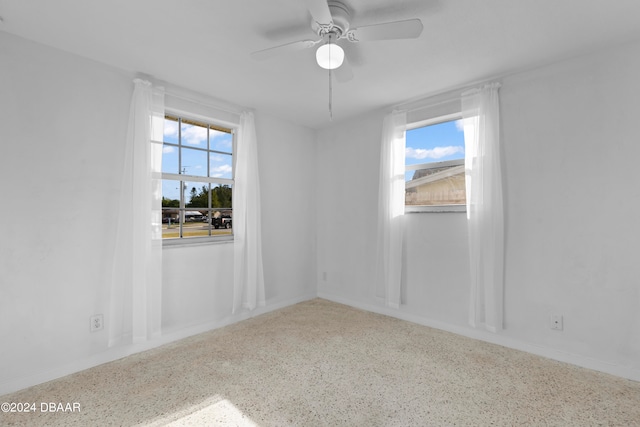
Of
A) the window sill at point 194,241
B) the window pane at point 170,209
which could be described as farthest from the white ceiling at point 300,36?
the window sill at point 194,241

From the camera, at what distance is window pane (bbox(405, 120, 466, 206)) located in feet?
10.3

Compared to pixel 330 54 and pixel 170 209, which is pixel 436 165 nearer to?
pixel 330 54

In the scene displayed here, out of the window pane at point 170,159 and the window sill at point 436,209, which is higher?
the window pane at point 170,159

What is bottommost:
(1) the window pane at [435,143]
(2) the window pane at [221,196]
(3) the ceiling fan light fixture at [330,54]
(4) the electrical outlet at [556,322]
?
(4) the electrical outlet at [556,322]

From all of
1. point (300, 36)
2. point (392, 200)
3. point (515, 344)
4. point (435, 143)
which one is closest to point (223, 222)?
point (392, 200)

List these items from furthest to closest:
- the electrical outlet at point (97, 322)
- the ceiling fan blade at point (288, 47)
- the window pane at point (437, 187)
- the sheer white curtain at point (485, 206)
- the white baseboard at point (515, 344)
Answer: the window pane at point (437, 187), the sheer white curtain at point (485, 206), the electrical outlet at point (97, 322), the white baseboard at point (515, 344), the ceiling fan blade at point (288, 47)

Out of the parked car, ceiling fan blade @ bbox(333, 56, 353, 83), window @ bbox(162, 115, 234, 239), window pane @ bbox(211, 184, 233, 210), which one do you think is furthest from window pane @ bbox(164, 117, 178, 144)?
ceiling fan blade @ bbox(333, 56, 353, 83)

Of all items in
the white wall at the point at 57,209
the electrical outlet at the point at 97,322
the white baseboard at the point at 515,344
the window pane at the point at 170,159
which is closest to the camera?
the white wall at the point at 57,209

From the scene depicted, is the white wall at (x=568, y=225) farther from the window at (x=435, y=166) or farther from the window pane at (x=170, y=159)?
the window pane at (x=170, y=159)

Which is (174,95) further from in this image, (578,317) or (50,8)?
(578,317)

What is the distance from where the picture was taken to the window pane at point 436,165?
3131mm

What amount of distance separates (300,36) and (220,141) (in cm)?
169

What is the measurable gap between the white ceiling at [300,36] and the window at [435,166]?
0.48m

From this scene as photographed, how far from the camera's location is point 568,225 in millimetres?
2430
